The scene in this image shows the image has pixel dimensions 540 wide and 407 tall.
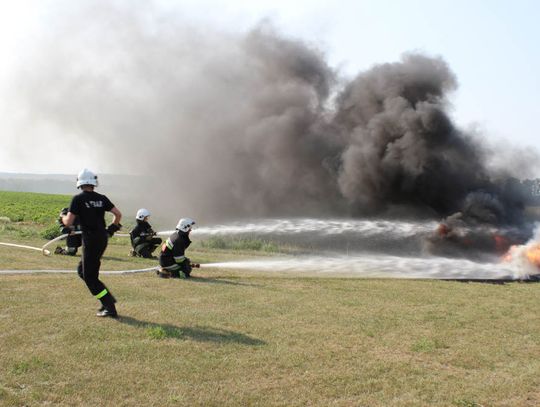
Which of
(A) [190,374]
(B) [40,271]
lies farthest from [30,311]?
(B) [40,271]

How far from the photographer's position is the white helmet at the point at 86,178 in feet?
23.1

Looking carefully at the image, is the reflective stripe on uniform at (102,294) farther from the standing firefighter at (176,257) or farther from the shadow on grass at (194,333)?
the standing firefighter at (176,257)

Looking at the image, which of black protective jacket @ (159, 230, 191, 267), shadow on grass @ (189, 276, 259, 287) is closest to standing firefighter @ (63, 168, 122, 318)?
shadow on grass @ (189, 276, 259, 287)

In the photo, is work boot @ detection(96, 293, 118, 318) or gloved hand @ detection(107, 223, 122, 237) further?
gloved hand @ detection(107, 223, 122, 237)

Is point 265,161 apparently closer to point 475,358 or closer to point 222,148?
point 222,148

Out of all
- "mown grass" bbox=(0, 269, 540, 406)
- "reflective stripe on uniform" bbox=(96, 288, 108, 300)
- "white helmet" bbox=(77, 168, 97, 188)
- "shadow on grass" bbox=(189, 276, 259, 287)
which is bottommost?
"mown grass" bbox=(0, 269, 540, 406)

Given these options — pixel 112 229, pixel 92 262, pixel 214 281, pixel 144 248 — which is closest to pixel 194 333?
pixel 92 262

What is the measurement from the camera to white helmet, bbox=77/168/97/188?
23.1ft

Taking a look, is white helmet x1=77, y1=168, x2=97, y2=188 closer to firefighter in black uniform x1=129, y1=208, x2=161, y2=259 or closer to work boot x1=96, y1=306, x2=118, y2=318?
work boot x1=96, y1=306, x2=118, y2=318

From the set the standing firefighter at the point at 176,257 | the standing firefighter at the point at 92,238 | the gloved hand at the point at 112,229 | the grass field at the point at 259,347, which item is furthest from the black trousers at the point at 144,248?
the standing firefighter at the point at 92,238

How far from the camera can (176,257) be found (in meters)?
10.8

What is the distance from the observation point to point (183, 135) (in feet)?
129

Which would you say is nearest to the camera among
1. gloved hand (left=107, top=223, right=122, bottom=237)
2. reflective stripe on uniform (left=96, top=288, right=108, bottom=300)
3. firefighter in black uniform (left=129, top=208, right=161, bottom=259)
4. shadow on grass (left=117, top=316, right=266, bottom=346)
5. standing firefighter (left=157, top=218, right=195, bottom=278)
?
shadow on grass (left=117, top=316, right=266, bottom=346)

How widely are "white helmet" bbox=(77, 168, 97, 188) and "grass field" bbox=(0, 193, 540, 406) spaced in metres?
1.83
